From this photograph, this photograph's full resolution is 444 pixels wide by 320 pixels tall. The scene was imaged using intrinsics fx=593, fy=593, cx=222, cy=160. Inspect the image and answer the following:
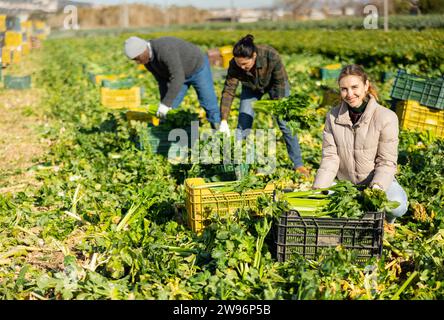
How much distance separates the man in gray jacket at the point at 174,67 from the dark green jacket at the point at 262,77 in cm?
75

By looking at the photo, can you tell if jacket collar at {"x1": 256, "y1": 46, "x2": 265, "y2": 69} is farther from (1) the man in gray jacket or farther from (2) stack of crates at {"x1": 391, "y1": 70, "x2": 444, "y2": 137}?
(2) stack of crates at {"x1": 391, "y1": 70, "x2": 444, "y2": 137}

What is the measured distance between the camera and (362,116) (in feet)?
14.0

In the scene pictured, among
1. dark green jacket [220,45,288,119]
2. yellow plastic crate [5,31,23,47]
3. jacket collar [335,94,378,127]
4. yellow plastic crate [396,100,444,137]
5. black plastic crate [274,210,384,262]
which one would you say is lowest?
black plastic crate [274,210,384,262]

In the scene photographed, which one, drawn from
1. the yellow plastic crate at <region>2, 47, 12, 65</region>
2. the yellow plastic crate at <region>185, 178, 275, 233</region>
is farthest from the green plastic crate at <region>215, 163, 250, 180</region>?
the yellow plastic crate at <region>2, 47, 12, 65</region>

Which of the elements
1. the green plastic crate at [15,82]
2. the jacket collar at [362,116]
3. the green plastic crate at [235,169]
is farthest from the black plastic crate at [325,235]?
the green plastic crate at [15,82]

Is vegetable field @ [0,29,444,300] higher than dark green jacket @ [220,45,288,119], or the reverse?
dark green jacket @ [220,45,288,119]

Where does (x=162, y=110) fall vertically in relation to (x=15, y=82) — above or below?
above

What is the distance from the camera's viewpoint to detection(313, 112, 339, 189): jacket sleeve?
14.1ft

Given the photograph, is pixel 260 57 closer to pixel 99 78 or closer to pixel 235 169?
pixel 235 169

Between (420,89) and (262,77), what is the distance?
9.38 feet

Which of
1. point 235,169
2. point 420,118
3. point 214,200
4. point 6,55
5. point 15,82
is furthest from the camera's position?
point 6,55

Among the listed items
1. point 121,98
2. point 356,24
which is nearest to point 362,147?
point 121,98

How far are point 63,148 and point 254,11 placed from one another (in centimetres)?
8410

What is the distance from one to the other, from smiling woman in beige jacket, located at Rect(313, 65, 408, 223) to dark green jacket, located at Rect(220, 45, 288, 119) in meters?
1.60
